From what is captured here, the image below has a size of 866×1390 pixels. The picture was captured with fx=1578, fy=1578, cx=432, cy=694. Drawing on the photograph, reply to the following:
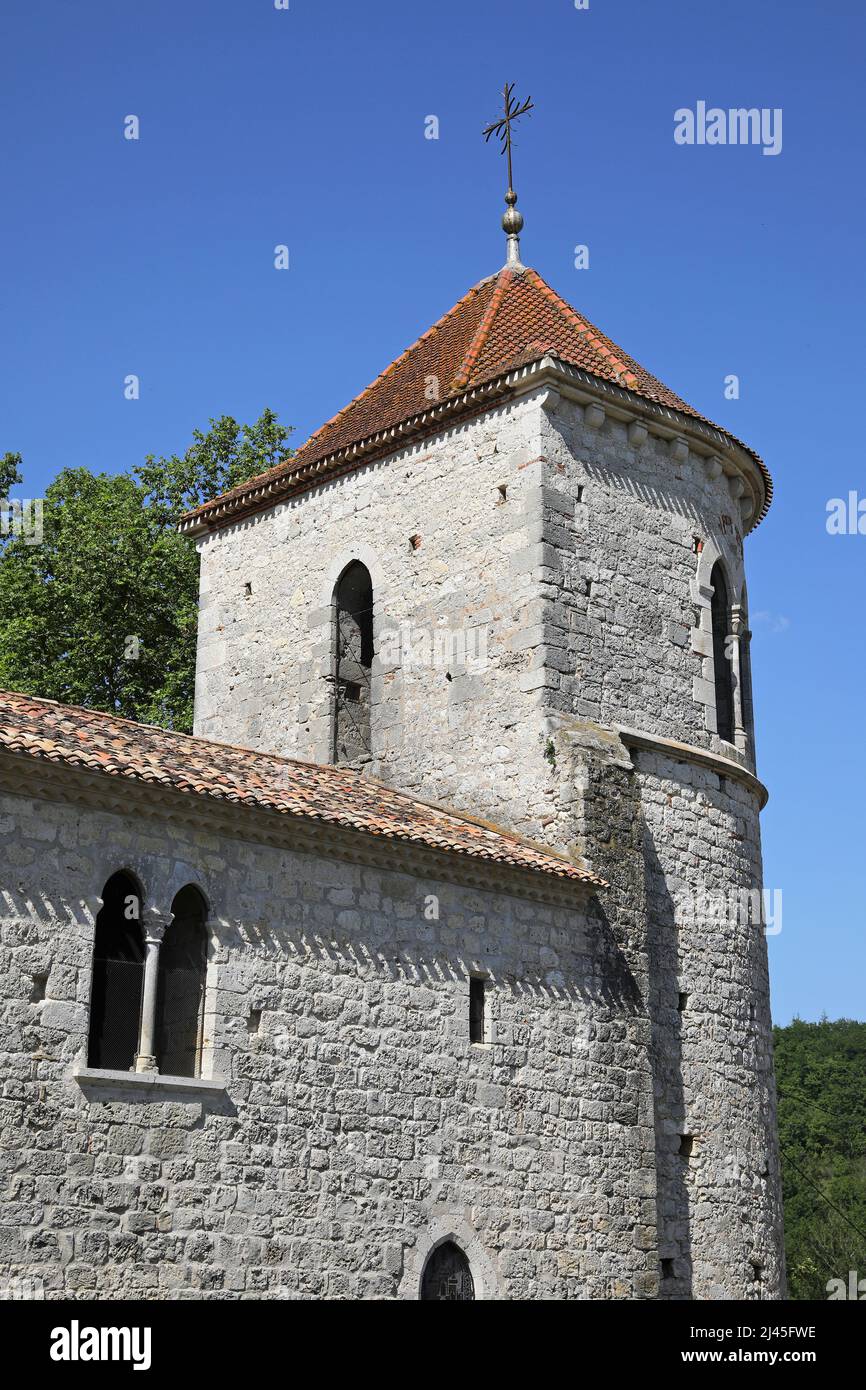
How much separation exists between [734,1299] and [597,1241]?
215 cm

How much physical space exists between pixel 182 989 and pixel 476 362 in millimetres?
8800

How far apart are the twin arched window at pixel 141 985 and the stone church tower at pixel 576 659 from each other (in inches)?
161

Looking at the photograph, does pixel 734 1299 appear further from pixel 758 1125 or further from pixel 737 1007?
pixel 737 1007

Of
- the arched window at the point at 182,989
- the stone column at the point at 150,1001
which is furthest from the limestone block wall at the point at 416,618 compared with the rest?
the stone column at the point at 150,1001

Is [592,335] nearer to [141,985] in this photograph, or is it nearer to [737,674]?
[737,674]

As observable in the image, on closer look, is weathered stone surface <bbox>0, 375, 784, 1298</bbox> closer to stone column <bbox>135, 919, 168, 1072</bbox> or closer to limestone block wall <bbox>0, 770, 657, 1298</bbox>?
limestone block wall <bbox>0, 770, 657, 1298</bbox>

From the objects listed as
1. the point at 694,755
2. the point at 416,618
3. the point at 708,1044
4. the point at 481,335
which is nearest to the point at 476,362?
the point at 481,335

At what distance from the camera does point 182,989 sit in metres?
11.5

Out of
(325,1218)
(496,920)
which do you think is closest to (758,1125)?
(496,920)

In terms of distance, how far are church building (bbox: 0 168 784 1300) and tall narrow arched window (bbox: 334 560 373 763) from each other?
5 centimetres

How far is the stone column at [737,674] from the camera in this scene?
17.5 m

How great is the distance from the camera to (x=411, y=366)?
757 inches

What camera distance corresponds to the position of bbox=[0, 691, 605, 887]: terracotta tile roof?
1127cm

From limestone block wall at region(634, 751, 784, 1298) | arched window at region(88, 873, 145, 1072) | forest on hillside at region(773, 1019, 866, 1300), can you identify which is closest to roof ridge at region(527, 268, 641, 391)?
limestone block wall at region(634, 751, 784, 1298)
